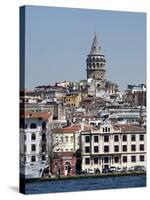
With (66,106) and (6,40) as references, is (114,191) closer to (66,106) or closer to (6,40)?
(66,106)

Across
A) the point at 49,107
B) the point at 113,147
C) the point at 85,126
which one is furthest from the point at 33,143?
the point at 113,147

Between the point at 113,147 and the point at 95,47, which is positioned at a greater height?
the point at 95,47

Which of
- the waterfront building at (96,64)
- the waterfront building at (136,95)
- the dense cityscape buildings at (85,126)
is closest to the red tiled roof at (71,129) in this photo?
the dense cityscape buildings at (85,126)

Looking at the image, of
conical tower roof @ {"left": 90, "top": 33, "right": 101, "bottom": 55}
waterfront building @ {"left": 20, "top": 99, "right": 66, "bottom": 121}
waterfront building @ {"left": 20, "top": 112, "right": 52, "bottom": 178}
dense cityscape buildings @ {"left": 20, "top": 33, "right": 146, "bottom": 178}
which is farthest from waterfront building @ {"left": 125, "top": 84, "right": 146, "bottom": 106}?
waterfront building @ {"left": 20, "top": 112, "right": 52, "bottom": 178}

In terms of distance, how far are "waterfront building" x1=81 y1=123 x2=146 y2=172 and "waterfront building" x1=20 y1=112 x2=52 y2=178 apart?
526 millimetres

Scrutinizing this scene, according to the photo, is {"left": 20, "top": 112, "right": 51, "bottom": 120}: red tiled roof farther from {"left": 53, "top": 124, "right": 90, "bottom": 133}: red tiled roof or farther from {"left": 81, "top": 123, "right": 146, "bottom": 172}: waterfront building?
{"left": 81, "top": 123, "right": 146, "bottom": 172}: waterfront building

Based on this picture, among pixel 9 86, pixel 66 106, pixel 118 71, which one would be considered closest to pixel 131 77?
pixel 118 71

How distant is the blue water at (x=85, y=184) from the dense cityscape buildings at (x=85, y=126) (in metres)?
0.12

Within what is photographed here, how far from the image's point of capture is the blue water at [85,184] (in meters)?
8.43

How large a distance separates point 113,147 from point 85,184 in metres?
0.59

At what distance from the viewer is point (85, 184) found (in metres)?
8.69

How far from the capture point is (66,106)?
8.66 metres

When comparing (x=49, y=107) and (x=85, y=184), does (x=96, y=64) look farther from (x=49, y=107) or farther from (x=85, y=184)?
(x=85, y=184)

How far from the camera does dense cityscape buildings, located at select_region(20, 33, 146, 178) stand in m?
8.45
